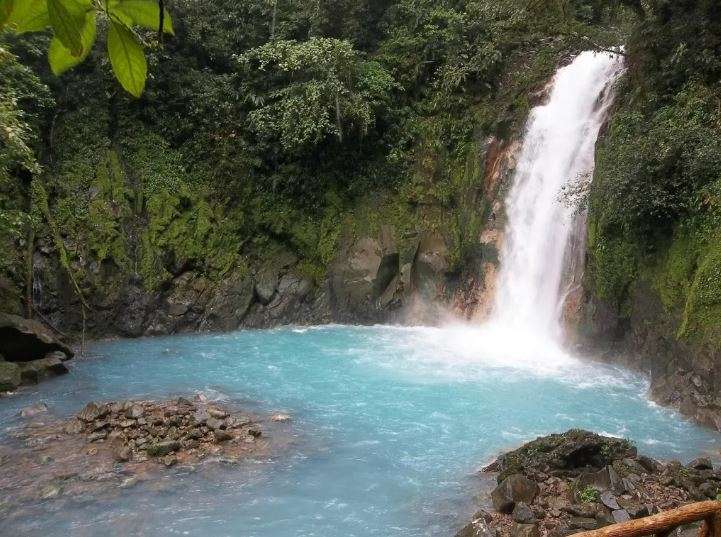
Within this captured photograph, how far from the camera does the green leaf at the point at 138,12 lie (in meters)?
1.06

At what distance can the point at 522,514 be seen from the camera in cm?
571

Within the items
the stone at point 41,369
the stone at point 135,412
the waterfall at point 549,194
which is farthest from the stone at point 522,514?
the stone at point 41,369

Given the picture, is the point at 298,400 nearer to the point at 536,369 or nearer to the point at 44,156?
the point at 536,369

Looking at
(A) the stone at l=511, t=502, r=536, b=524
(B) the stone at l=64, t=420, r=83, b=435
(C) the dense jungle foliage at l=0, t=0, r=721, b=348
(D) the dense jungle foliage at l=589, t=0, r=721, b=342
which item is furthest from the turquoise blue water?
(C) the dense jungle foliage at l=0, t=0, r=721, b=348

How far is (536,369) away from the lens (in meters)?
10.7

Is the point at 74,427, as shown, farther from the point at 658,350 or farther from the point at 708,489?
the point at 658,350

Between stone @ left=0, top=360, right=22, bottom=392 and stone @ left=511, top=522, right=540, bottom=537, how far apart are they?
8091mm

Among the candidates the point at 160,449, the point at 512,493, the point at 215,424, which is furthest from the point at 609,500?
the point at 160,449

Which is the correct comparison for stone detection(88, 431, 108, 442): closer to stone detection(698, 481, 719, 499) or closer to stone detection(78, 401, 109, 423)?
stone detection(78, 401, 109, 423)

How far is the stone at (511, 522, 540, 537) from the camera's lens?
538 centimetres

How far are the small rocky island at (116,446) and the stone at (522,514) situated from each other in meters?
3.15

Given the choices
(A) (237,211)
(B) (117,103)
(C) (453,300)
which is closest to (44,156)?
(B) (117,103)

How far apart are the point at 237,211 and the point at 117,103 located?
404 centimetres

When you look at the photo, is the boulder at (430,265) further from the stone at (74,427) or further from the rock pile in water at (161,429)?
the stone at (74,427)
